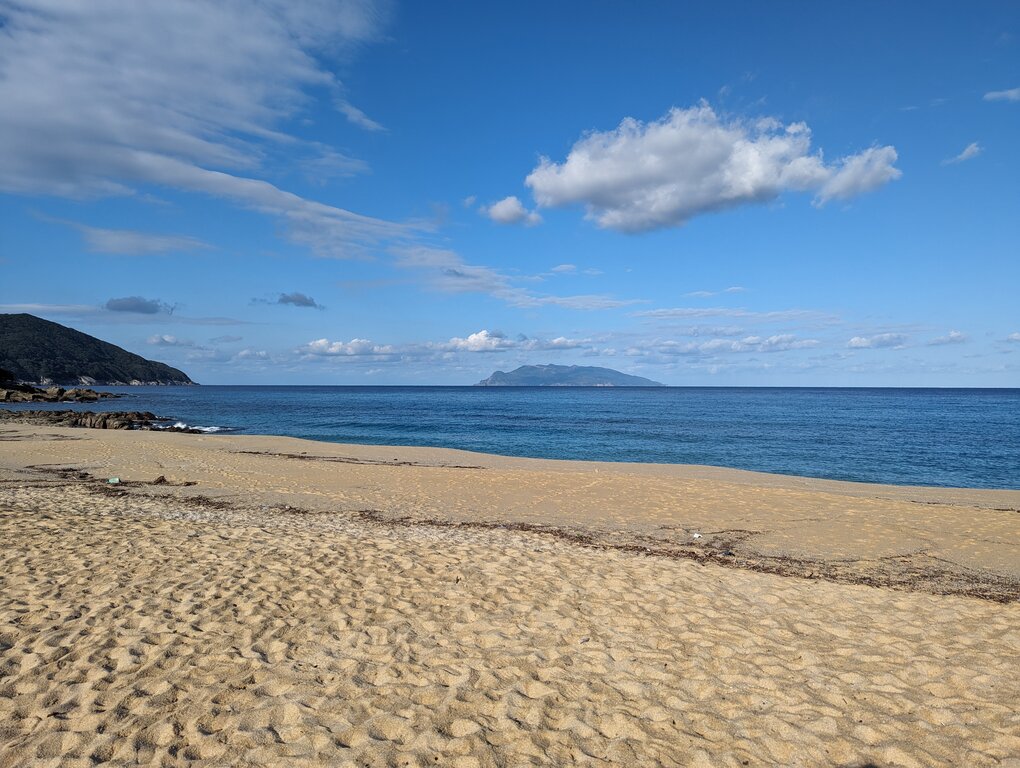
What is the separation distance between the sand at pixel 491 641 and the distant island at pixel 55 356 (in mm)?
142438

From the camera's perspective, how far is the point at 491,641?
612 centimetres

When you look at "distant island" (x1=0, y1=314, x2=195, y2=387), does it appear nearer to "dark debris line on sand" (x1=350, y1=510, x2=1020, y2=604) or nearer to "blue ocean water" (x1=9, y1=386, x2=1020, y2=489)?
"blue ocean water" (x1=9, y1=386, x2=1020, y2=489)

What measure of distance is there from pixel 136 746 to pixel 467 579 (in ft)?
14.4

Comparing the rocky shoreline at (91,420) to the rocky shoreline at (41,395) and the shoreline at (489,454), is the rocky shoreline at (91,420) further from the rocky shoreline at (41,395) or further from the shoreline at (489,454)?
the rocky shoreline at (41,395)

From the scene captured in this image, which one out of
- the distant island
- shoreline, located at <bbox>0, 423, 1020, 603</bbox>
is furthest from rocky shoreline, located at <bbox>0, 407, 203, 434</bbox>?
the distant island

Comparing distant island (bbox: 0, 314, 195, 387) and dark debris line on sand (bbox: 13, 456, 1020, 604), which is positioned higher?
distant island (bbox: 0, 314, 195, 387)

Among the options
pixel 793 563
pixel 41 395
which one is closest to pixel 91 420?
pixel 41 395

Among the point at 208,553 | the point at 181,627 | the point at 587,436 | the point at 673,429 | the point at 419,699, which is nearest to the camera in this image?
the point at 419,699

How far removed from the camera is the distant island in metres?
128

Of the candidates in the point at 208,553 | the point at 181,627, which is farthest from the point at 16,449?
the point at 181,627

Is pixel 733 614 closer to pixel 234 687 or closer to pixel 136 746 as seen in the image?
pixel 234 687

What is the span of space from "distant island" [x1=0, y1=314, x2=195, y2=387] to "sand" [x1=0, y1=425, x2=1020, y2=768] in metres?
142

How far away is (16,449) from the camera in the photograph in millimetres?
22828

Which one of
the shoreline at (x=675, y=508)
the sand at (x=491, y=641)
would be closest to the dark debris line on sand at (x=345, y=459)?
the shoreline at (x=675, y=508)
